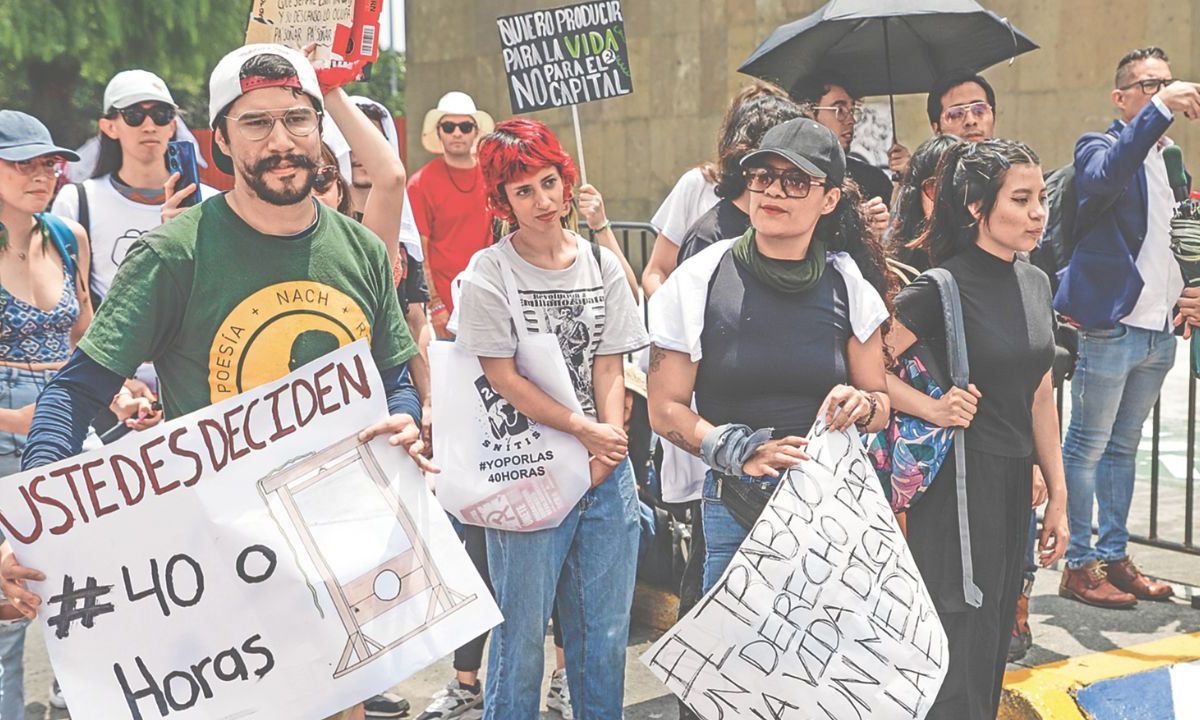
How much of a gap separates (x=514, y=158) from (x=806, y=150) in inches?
36.5

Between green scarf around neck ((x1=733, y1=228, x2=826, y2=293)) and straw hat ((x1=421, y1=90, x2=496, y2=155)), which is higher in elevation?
straw hat ((x1=421, y1=90, x2=496, y2=155))

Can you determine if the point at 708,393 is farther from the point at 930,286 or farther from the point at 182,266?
the point at 182,266

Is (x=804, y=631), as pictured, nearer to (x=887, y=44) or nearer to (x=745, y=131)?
(x=745, y=131)

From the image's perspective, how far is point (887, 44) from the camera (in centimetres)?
650

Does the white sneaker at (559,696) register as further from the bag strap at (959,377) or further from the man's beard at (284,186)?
the man's beard at (284,186)

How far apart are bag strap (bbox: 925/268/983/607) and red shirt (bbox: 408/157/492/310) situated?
4.37 m

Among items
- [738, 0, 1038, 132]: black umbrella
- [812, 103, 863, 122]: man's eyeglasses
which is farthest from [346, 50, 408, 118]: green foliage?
[812, 103, 863, 122]: man's eyeglasses

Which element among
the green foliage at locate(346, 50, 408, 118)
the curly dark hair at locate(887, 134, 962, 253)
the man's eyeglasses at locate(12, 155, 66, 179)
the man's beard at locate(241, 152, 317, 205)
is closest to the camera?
the man's beard at locate(241, 152, 317, 205)

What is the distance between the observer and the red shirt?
26.8ft

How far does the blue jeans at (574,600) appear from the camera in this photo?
4.09 m

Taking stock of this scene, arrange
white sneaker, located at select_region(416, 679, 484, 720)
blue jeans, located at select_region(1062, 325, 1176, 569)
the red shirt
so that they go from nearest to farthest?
white sneaker, located at select_region(416, 679, 484, 720) < blue jeans, located at select_region(1062, 325, 1176, 569) < the red shirt

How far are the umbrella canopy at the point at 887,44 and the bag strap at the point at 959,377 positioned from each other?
7.43ft

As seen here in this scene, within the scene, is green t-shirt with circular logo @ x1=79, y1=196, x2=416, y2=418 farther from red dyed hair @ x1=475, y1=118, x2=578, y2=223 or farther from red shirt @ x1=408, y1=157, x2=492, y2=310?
red shirt @ x1=408, y1=157, x2=492, y2=310

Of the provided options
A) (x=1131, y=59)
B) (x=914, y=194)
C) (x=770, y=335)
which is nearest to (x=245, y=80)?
(x=770, y=335)
